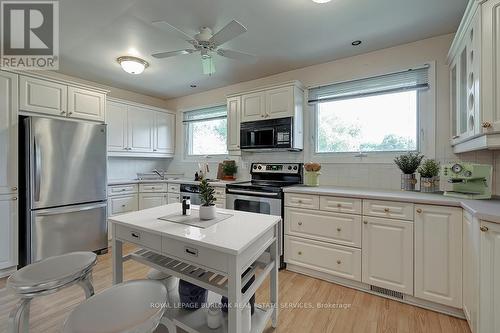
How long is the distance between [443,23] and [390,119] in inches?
37.5

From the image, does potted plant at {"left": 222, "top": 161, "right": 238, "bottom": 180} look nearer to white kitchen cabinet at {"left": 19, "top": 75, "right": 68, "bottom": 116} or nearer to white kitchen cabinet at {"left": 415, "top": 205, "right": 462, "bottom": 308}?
white kitchen cabinet at {"left": 19, "top": 75, "right": 68, "bottom": 116}

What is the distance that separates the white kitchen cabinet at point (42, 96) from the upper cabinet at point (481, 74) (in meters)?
3.96

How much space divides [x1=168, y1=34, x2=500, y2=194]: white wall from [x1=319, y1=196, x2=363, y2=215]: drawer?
65 cm

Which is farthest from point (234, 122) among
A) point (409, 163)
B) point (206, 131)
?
point (409, 163)

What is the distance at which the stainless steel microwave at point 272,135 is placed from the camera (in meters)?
2.92

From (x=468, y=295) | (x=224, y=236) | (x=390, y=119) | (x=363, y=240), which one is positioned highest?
(x=390, y=119)

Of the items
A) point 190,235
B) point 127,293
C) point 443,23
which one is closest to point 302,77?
point 443,23

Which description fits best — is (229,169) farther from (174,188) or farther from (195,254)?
(195,254)

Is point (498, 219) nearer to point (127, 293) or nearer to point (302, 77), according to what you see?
point (127, 293)

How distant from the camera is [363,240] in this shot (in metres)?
2.14

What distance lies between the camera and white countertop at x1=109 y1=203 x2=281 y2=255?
1.11 metres

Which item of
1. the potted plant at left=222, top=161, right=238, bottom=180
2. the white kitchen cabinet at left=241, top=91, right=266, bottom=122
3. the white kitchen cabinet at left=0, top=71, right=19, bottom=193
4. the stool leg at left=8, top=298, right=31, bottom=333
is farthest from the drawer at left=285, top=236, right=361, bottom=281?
the white kitchen cabinet at left=0, top=71, right=19, bottom=193

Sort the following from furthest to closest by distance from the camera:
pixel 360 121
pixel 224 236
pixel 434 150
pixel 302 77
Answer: pixel 302 77 < pixel 360 121 < pixel 434 150 < pixel 224 236

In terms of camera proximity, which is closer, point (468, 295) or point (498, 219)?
point (498, 219)
